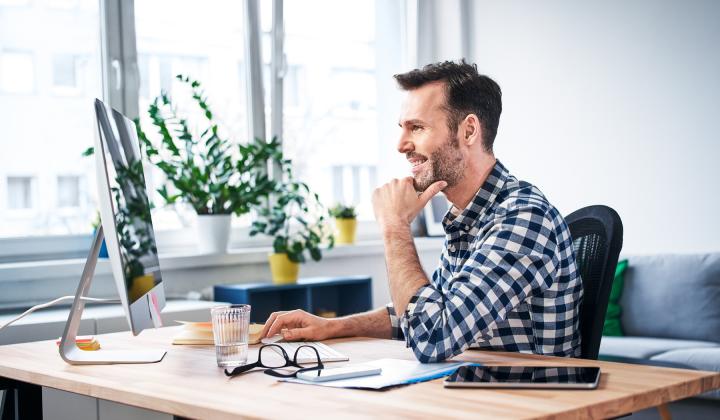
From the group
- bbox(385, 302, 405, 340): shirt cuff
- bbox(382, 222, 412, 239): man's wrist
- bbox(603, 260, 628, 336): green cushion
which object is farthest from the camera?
bbox(603, 260, 628, 336): green cushion

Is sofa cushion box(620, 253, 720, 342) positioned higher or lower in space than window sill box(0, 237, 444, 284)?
lower

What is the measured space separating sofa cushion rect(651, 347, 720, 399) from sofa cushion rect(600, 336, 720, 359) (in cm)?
6

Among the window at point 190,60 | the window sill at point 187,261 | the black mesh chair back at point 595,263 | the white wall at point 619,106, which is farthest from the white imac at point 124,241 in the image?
the white wall at point 619,106

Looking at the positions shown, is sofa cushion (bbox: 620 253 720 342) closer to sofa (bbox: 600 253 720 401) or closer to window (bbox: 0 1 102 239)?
sofa (bbox: 600 253 720 401)

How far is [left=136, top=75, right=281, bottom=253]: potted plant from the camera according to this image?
4000 mm

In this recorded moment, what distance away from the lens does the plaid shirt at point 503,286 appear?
1648 millimetres

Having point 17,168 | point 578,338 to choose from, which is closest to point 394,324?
point 578,338

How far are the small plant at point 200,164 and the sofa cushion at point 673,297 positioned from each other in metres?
1.83

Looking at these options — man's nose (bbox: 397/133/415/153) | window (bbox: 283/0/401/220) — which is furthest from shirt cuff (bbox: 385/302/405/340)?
window (bbox: 283/0/401/220)

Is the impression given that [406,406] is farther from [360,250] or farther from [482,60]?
[482,60]

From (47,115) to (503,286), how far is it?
9.30 feet

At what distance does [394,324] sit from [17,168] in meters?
2.31

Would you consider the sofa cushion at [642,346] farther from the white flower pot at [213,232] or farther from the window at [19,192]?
the window at [19,192]

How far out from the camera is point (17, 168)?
3836 millimetres
